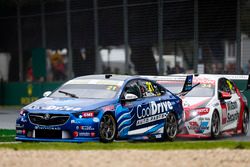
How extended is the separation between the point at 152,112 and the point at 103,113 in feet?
5.72

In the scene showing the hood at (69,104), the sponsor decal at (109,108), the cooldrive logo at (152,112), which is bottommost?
the cooldrive logo at (152,112)

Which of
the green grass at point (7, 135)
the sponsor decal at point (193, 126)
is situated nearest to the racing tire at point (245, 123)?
the sponsor decal at point (193, 126)

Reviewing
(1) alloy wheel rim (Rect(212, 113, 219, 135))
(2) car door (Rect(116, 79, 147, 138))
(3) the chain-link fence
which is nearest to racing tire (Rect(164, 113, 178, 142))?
(2) car door (Rect(116, 79, 147, 138))

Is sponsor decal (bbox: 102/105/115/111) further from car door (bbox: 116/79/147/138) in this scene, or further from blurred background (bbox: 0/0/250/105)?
blurred background (bbox: 0/0/250/105)

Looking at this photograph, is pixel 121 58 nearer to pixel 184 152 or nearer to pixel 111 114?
pixel 111 114

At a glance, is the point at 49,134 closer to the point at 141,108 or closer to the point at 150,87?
the point at 141,108

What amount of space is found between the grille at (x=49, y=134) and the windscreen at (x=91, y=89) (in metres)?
1.21

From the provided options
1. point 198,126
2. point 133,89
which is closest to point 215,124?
point 198,126

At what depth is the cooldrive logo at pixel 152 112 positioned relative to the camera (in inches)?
638

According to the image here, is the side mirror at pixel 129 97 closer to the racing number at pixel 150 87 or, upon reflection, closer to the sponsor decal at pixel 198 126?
the racing number at pixel 150 87

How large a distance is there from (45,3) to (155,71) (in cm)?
728

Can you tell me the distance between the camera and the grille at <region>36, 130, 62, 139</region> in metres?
14.9

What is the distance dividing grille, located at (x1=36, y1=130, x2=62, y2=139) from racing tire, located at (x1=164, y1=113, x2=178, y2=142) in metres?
2.69

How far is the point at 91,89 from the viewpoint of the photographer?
16.2 metres
